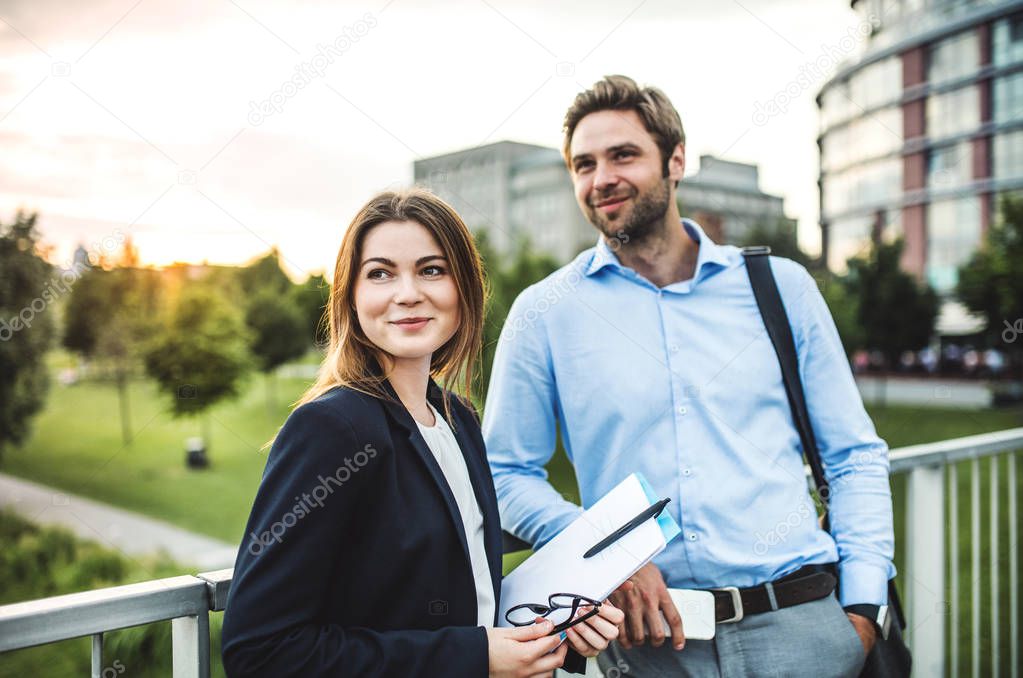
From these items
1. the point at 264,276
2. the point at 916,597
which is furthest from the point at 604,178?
the point at 264,276

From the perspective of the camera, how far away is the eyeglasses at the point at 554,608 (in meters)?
1.34

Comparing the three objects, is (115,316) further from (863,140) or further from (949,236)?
(863,140)

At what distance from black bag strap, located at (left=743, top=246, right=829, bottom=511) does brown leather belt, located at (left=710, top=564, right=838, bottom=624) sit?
0.27 metres

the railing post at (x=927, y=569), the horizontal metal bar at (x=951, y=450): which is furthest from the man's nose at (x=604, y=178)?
the railing post at (x=927, y=569)

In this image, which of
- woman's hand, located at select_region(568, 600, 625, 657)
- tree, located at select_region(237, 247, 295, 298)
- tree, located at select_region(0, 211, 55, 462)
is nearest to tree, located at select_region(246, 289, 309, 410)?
tree, located at select_region(237, 247, 295, 298)

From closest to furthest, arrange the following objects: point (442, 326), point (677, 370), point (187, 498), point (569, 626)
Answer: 1. point (569, 626)
2. point (442, 326)
3. point (677, 370)
4. point (187, 498)

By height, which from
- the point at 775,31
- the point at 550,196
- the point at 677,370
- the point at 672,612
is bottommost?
the point at 672,612

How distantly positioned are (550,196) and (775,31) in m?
72.2

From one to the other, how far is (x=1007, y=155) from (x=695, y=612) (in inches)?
1971

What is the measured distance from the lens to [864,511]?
2.01 meters

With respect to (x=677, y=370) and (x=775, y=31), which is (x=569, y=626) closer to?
(x=677, y=370)

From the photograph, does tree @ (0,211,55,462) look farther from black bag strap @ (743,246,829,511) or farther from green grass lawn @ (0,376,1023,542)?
black bag strap @ (743,246,829,511)

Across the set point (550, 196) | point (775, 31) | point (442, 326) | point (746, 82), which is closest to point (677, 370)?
point (442, 326)

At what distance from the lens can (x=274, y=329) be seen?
37.3m
